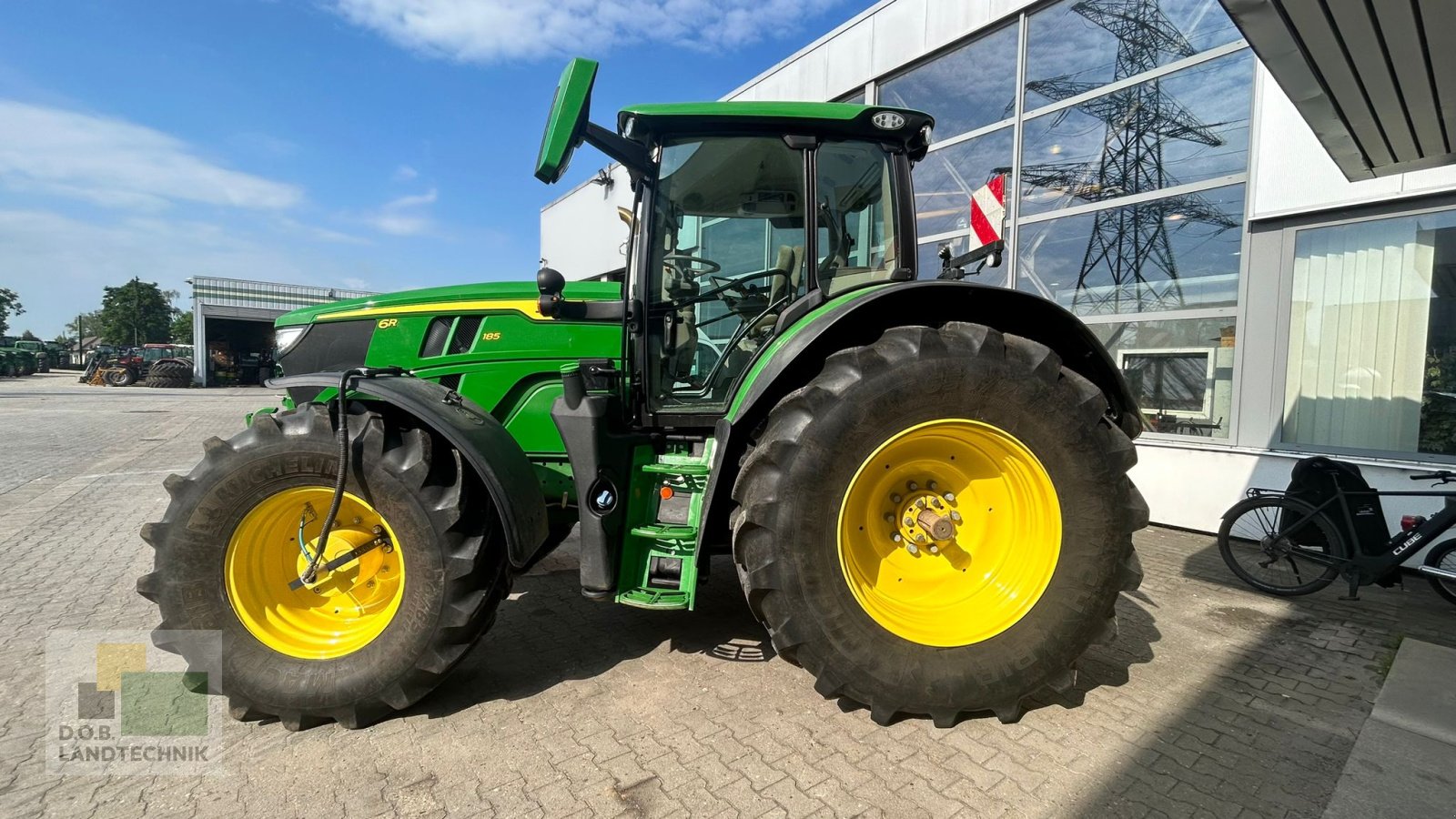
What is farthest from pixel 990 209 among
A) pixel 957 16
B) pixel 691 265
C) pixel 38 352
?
pixel 38 352

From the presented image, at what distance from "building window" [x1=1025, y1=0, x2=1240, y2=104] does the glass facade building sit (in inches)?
0.6

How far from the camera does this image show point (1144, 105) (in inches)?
230

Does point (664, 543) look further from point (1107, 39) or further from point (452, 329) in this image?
point (1107, 39)

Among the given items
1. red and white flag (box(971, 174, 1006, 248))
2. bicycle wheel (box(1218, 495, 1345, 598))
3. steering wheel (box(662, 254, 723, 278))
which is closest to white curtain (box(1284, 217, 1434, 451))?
bicycle wheel (box(1218, 495, 1345, 598))

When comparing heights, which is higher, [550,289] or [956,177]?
[956,177]

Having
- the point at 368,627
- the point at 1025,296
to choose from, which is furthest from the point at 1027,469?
the point at 368,627

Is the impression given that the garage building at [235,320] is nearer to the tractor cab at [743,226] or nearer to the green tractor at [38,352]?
the green tractor at [38,352]

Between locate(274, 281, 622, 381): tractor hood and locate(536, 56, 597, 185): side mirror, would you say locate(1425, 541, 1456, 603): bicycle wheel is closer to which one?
locate(274, 281, 622, 381): tractor hood

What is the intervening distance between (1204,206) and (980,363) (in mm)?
4442

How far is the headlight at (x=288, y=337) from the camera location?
3.37m

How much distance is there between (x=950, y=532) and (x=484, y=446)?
1.64 metres

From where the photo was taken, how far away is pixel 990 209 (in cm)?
392

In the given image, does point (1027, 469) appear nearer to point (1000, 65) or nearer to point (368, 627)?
point (368, 627)
